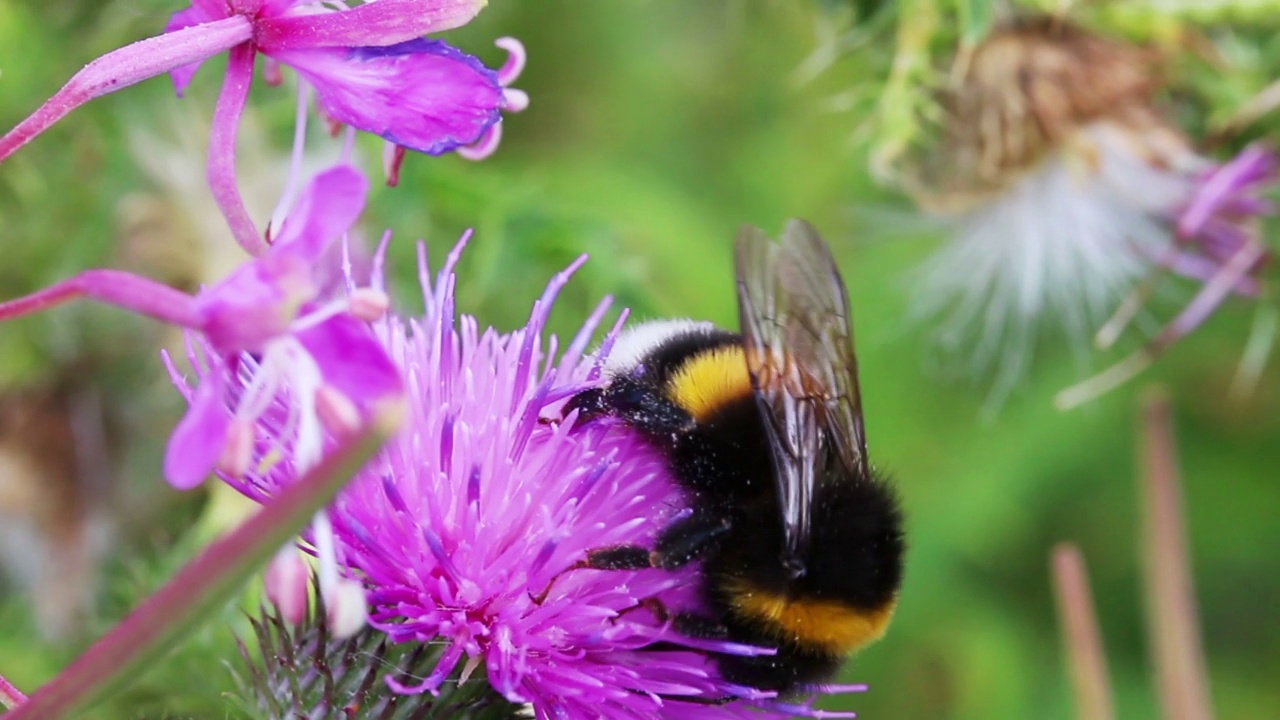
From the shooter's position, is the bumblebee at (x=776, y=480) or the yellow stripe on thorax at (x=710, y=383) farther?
the yellow stripe on thorax at (x=710, y=383)

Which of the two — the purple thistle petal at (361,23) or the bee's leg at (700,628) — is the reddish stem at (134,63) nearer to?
the purple thistle petal at (361,23)

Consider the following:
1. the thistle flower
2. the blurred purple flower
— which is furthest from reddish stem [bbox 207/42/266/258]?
the blurred purple flower

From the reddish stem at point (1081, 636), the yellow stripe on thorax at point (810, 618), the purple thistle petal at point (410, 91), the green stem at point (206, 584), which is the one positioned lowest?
the green stem at point (206, 584)

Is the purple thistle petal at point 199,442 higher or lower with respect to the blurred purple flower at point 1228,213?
lower

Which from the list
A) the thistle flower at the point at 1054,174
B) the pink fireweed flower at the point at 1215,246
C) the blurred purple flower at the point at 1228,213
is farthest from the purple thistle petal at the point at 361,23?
the blurred purple flower at the point at 1228,213

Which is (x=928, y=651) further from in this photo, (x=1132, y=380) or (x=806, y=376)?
(x=806, y=376)

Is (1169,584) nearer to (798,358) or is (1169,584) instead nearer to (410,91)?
(798,358)

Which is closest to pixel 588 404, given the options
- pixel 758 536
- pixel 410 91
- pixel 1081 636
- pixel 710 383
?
pixel 710 383
